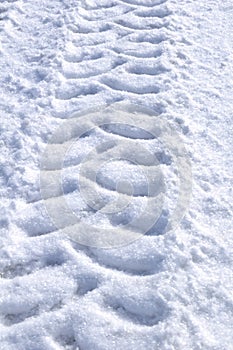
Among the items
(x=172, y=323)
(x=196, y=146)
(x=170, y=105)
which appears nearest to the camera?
(x=172, y=323)

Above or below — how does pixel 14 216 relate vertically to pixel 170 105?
below

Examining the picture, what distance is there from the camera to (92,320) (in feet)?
6.57

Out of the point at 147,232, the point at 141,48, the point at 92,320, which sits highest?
the point at 141,48

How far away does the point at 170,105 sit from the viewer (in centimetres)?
283

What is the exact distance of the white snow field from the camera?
79.9 inches

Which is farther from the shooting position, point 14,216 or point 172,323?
point 14,216

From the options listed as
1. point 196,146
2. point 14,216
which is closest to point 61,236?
point 14,216

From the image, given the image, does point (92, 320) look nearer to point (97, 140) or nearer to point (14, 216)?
point (14, 216)

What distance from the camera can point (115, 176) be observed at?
253cm

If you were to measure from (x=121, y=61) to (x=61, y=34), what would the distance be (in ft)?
1.36

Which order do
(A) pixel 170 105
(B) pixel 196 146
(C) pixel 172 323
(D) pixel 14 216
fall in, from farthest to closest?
(A) pixel 170 105, (B) pixel 196 146, (D) pixel 14 216, (C) pixel 172 323

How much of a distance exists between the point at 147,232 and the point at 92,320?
452 millimetres

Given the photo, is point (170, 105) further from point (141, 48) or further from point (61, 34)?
point (61, 34)

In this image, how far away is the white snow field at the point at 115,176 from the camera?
6.66ft
